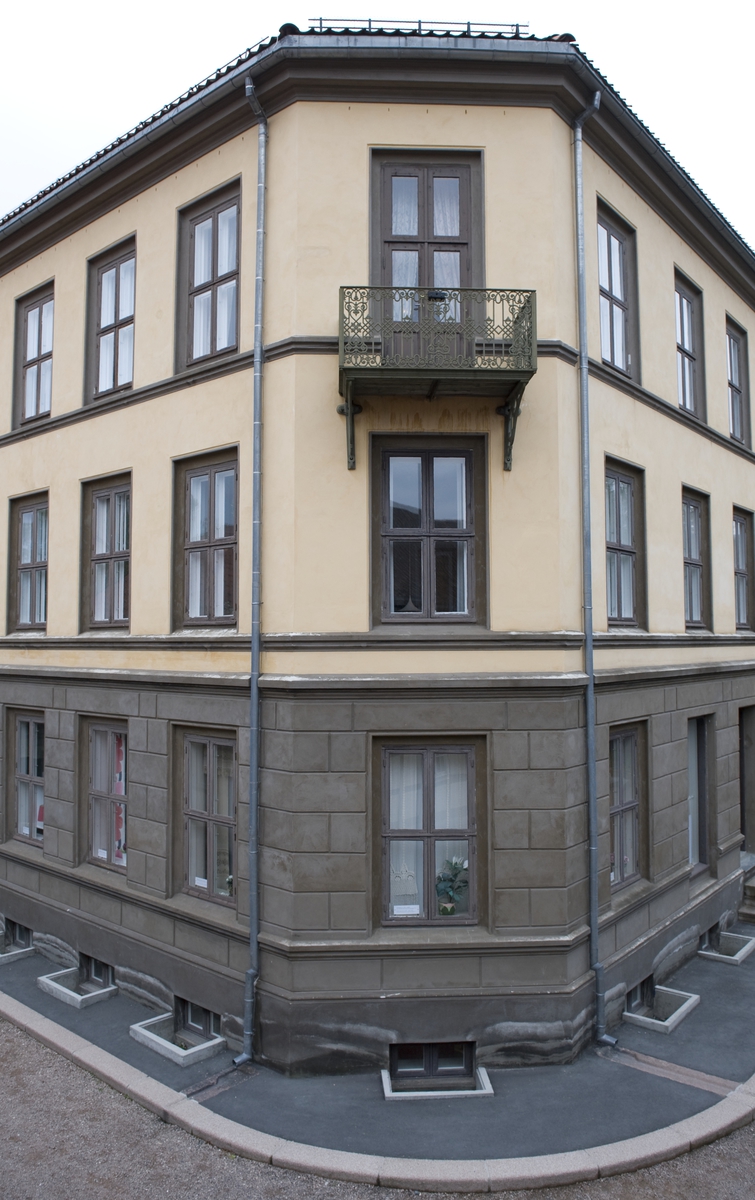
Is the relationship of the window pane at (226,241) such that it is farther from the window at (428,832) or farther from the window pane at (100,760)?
the window pane at (100,760)

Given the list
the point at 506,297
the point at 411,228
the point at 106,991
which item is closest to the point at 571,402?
the point at 506,297

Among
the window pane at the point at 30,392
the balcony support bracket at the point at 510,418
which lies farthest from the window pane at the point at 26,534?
the balcony support bracket at the point at 510,418

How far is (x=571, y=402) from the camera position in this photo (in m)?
9.77

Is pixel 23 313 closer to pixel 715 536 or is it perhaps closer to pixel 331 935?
pixel 331 935

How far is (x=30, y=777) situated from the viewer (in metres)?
13.4

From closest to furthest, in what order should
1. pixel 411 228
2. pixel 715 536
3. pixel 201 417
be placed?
pixel 411 228
pixel 201 417
pixel 715 536

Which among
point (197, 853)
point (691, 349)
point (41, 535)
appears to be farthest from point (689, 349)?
point (41, 535)

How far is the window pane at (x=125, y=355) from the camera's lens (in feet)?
38.8

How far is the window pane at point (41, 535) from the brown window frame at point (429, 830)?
730cm

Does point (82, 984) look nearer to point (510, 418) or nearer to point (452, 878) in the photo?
point (452, 878)

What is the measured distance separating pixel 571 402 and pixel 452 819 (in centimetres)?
506

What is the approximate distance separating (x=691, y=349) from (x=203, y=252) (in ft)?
25.7

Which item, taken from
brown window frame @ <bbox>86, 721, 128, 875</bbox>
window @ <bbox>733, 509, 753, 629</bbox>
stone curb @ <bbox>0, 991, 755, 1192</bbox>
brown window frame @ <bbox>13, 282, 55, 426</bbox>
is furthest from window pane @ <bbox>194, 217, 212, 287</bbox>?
window @ <bbox>733, 509, 753, 629</bbox>

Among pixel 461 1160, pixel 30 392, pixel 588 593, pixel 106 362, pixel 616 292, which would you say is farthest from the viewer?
pixel 30 392
